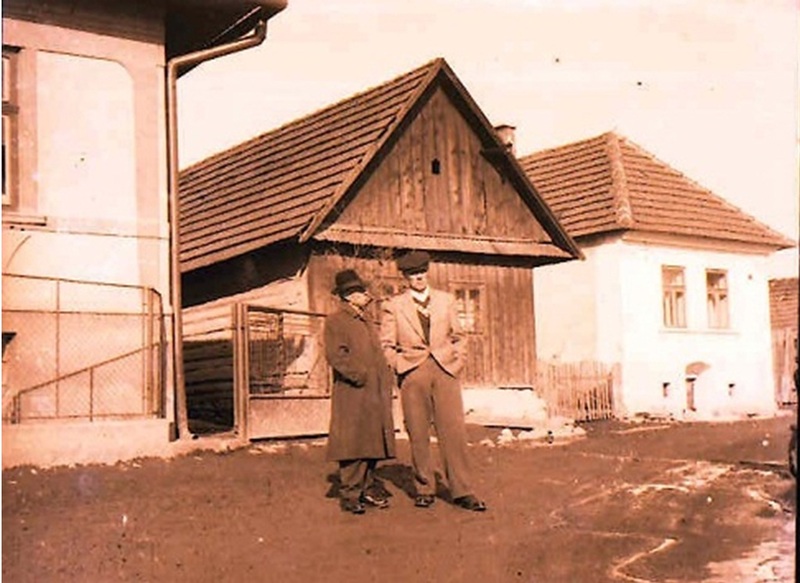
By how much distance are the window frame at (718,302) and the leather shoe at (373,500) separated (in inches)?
128

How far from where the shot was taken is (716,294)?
28.1 feet

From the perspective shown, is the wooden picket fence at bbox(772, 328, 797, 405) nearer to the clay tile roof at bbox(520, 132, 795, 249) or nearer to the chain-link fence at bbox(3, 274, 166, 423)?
the chain-link fence at bbox(3, 274, 166, 423)

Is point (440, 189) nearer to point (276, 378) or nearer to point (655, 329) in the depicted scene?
point (276, 378)

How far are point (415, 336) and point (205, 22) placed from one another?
2.81 metres

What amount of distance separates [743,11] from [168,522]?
328cm

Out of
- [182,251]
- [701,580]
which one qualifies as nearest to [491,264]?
Answer: [182,251]

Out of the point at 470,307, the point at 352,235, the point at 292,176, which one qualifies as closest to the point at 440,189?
the point at 352,235

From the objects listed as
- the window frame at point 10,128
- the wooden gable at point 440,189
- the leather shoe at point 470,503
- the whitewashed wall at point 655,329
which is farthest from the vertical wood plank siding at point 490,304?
the window frame at point 10,128

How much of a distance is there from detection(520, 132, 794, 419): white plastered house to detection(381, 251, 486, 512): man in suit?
2.21 meters

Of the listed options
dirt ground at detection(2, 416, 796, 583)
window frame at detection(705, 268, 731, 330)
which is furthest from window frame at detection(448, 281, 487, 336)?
dirt ground at detection(2, 416, 796, 583)

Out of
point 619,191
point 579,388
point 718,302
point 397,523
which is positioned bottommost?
point 397,523

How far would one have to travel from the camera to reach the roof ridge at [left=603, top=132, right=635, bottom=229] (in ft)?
35.8

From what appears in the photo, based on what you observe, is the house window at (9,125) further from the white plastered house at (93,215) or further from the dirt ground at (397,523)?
the dirt ground at (397,523)

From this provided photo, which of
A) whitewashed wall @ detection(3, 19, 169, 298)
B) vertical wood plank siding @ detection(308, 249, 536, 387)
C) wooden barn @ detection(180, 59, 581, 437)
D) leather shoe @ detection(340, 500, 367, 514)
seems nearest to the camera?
leather shoe @ detection(340, 500, 367, 514)
